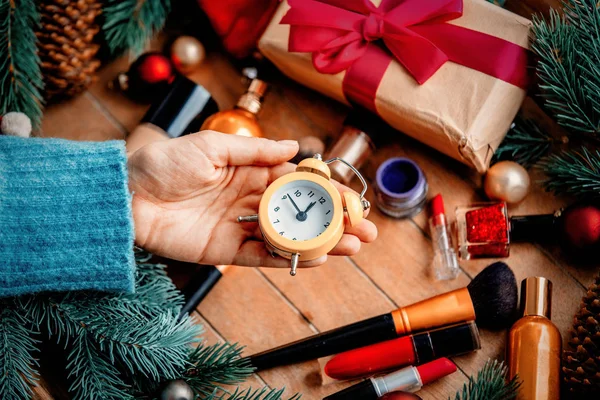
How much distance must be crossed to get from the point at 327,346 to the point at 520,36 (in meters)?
0.63

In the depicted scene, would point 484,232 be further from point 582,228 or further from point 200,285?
point 200,285

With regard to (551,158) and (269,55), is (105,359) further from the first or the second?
(551,158)

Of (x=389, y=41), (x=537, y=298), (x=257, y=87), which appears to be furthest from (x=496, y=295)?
(x=257, y=87)

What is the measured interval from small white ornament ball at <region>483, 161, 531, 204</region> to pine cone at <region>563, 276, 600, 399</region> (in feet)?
0.69

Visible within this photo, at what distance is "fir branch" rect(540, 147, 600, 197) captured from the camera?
106cm

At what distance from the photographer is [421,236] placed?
1179 mm

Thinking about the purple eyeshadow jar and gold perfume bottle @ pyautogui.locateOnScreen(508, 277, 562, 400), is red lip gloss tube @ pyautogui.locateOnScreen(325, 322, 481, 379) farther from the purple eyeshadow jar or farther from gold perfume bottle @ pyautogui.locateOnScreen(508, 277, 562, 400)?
the purple eyeshadow jar

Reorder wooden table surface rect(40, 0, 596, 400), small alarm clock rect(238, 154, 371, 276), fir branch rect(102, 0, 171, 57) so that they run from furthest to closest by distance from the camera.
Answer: fir branch rect(102, 0, 171, 57), wooden table surface rect(40, 0, 596, 400), small alarm clock rect(238, 154, 371, 276)

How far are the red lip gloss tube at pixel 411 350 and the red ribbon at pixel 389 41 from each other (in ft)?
1.41

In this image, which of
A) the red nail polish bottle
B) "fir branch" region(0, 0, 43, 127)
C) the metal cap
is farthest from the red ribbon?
"fir branch" region(0, 0, 43, 127)

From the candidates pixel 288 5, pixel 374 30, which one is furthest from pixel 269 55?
pixel 374 30

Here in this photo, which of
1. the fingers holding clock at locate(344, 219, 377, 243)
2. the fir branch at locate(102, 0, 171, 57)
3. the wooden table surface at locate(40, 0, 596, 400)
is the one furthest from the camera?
the fir branch at locate(102, 0, 171, 57)

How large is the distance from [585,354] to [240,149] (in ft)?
2.06

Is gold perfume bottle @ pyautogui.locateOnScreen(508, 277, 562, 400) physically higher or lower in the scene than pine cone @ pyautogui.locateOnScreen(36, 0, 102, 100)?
higher
